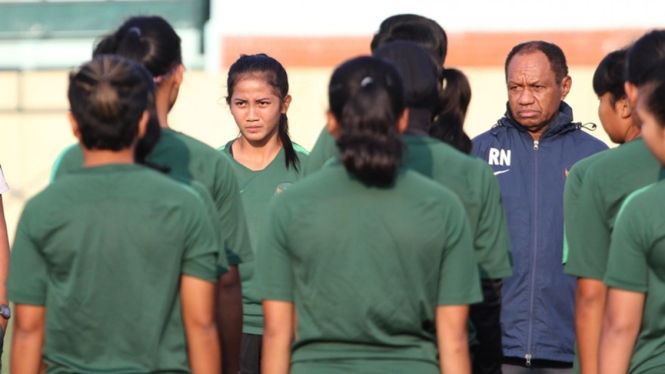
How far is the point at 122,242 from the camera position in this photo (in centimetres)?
284

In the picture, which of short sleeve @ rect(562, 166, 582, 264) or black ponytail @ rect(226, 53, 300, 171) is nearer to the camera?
short sleeve @ rect(562, 166, 582, 264)

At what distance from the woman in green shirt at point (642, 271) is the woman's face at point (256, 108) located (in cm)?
221

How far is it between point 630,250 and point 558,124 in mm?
1940

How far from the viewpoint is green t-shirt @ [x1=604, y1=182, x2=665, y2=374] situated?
2889mm

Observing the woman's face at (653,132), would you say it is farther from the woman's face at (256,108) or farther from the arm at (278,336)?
the woman's face at (256,108)

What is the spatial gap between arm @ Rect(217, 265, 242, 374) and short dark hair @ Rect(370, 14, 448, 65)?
40.3 inches

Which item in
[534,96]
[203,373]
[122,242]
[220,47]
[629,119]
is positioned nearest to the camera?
[122,242]

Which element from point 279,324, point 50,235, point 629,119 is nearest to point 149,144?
point 50,235

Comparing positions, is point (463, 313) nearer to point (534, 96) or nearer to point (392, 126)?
point (392, 126)

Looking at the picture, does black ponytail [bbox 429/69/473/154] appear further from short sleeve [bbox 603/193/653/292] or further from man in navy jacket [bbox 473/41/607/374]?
man in navy jacket [bbox 473/41/607/374]

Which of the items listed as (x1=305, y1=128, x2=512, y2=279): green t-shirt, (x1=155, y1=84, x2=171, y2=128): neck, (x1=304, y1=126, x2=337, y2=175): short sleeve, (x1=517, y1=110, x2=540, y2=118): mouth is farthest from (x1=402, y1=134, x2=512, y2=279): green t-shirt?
(x1=517, y1=110, x2=540, y2=118): mouth

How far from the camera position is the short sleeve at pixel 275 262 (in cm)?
293

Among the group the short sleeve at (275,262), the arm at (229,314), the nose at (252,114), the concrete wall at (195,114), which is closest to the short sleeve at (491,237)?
the short sleeve at (275,262)

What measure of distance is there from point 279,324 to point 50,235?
69 centimetres
